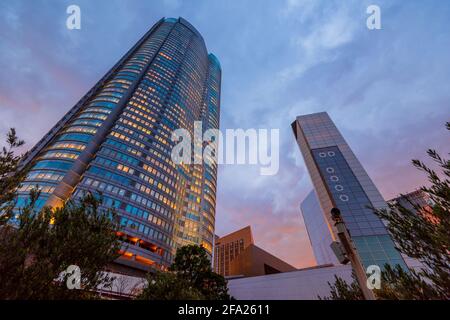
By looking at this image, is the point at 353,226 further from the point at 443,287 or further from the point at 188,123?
the point at 188,123

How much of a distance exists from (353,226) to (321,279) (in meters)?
11.6

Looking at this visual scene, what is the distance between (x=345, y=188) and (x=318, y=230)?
205ft

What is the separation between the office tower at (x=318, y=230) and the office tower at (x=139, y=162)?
50.0 meters

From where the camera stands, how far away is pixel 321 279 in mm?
34188

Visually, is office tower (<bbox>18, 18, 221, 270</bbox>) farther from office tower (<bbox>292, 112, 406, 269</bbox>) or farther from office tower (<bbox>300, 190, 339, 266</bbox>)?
office tower (<bbox>300, 190, 339, 266</bbox>)

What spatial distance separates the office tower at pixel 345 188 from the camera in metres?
30.2

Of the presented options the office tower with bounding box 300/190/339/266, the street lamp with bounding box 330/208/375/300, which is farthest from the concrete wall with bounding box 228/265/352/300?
the office tower with bounding box 300/190/339/266

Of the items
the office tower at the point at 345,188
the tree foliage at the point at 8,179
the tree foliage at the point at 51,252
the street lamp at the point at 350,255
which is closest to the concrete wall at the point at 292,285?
the office tower at the point at 345,188

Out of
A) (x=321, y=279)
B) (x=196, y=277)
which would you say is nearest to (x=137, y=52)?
(x=196, y=277)

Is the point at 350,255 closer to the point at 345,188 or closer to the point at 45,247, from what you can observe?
the point at 45,247

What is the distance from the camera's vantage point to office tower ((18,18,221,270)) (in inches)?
1962

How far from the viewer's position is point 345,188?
37781 mm

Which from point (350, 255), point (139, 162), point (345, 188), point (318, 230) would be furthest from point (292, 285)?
point (318, 230)

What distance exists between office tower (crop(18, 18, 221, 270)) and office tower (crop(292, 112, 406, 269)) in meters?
42.2
